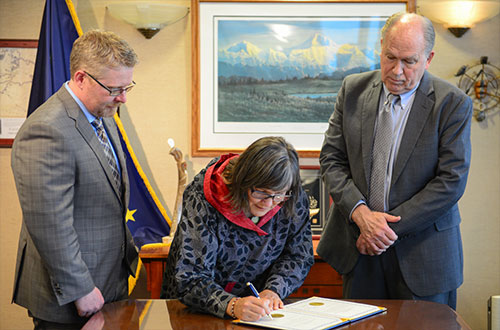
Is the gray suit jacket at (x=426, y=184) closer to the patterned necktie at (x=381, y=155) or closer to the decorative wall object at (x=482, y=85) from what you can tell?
the patterned necktie at (x=381, y=155)

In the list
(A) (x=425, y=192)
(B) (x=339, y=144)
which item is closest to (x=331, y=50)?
(B) (x=339, y=144)

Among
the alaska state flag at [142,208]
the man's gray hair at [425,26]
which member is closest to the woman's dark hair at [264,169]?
the man's gray hair at [425,26]

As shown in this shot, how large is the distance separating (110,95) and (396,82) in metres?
1.10

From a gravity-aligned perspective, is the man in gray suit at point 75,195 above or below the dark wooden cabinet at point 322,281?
above

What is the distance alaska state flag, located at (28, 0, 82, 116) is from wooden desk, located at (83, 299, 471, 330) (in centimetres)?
171

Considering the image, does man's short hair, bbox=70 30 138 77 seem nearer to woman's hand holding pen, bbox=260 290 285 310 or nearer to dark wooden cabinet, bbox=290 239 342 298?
woman's hand holding pen, bbox=260 290 285 310

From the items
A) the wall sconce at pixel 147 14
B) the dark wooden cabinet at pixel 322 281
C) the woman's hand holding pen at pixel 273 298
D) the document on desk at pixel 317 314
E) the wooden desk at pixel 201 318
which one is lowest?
the dark wooden cabinet at pixel 322 281

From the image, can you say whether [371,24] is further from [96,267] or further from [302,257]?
[96,267]

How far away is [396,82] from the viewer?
2.36m

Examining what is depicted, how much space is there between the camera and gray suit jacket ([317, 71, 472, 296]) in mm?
2312

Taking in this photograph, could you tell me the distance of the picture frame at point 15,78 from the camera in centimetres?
366

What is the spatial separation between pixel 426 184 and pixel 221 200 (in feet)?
2.87

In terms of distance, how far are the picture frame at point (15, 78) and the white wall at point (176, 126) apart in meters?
0.07

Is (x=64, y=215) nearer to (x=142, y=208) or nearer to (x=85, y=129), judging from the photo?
(x=85, y=129)
